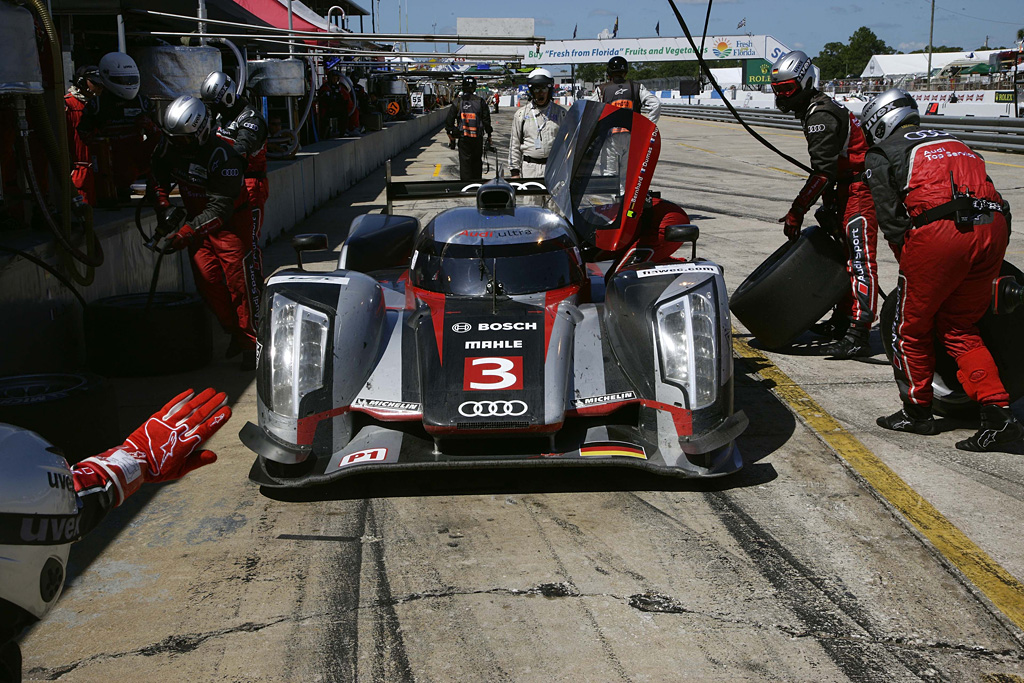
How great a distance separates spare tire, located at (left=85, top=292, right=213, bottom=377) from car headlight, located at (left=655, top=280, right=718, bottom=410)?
3602 millimetres

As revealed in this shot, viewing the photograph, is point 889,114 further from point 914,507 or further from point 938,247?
point 914,507

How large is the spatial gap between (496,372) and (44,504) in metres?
2.76

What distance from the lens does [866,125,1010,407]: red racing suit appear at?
481 cm

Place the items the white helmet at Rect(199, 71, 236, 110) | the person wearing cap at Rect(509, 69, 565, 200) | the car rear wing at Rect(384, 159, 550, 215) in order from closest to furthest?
the car rear wing at Rect(384, 159, 550, 215), the white helmet at Rect(199, 71, 236, 110), the person wearing cap at Rect(509, 69, 565, 200)

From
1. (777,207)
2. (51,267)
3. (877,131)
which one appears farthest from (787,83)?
(777,207)

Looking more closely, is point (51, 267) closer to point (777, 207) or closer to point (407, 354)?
point (407, 354)

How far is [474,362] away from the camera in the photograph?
15.0 ft

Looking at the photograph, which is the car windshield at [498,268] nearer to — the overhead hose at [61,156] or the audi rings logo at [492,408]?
the audi rings logo at [492,408]

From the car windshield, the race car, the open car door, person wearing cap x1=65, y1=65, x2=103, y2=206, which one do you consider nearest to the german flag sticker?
the race car

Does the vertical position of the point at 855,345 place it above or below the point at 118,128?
below

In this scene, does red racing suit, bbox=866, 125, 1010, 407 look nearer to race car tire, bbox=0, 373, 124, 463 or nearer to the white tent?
race car tire, bbox=0, 373, 124, 463

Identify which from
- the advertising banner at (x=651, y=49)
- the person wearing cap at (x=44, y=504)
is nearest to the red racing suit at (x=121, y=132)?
the person wearing cap at (x=44, y=504)

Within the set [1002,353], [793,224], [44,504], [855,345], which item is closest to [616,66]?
[793,224]

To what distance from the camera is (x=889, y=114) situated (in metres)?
5.50
